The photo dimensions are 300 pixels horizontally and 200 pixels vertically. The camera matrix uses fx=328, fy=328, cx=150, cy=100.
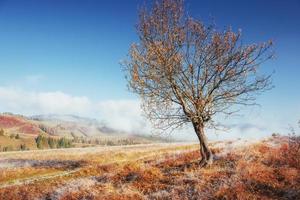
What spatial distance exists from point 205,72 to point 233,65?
5.87 ft

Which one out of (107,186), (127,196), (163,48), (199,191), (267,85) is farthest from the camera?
(163,48)

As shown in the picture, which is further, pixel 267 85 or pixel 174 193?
pixel 267 85

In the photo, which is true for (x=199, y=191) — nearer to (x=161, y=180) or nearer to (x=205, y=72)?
(x=161, y=180)

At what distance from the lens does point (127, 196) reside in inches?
622

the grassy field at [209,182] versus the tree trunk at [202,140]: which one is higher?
the tree trunk at [202,140]

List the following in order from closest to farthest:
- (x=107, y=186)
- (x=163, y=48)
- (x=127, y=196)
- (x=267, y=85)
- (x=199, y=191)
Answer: (x=199, y=191), (x=127, y=196), (x=107, y=186), (x=267, y=85), (x=163, y=48)

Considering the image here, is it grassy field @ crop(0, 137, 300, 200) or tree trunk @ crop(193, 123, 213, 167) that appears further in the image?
tree trunk @ crop(193, 123, 213, 167)

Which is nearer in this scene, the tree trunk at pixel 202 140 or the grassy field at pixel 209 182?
the grassy field at pixel 209 182

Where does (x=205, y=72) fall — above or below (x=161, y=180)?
above

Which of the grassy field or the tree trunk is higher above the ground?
the tree trunk

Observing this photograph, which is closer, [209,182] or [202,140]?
[209,182]

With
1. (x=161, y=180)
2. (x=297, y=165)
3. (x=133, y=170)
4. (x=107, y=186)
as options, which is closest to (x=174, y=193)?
(x=161, y=180)

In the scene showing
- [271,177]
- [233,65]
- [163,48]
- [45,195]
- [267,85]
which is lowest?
[45,195]

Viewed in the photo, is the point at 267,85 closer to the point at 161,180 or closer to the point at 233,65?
the point at 233,65
